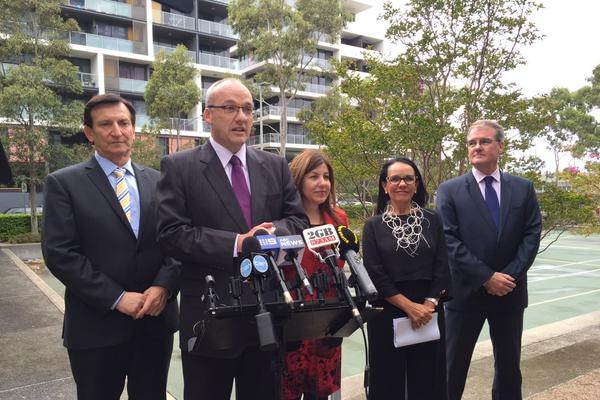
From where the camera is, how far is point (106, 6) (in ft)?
91.7

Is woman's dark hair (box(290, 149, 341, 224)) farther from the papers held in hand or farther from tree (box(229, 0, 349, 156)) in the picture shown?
tree (box(229, 0, 349, 156))

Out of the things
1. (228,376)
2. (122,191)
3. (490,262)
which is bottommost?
(228,376)

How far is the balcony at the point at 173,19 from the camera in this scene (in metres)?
30.4

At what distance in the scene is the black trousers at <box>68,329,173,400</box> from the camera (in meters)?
2.34

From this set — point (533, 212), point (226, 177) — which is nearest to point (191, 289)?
point (226, 177)

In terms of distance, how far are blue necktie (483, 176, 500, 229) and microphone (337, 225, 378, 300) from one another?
4.92ft

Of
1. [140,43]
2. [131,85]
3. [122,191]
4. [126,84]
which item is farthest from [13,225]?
[122,191]

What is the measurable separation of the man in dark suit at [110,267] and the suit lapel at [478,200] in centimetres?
207

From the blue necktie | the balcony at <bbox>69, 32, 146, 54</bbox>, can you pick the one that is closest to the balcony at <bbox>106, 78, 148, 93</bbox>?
the balcony at <bbox>69, 32, 146, 54</bbox>

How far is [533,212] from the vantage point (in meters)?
3.27

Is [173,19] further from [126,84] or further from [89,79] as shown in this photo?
[89,79]

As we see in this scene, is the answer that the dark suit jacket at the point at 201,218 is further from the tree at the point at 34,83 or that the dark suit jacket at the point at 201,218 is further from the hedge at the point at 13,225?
the hedge at the point at 13,225

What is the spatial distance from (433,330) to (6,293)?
7793mm

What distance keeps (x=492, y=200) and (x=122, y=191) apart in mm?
2449
